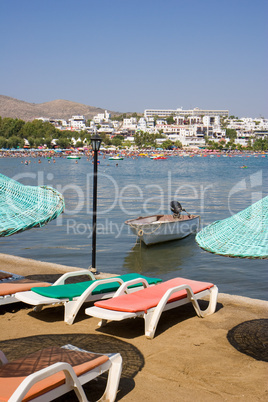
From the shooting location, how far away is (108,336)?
537 cm

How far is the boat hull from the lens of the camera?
16141 millimetres

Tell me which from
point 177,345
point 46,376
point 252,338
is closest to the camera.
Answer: point 46,376

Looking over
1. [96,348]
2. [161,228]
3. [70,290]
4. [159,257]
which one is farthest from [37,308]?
[161,228]

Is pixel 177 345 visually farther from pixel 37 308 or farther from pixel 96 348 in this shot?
pixel 37 308

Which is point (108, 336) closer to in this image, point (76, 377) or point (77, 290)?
point (77, 290)

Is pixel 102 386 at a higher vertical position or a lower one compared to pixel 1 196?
lower

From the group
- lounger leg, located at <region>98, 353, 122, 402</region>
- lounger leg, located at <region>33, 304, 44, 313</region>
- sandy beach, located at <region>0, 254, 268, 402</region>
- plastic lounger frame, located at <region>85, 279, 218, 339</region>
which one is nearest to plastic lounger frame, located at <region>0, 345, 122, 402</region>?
lounger leg, located at <region>98, 353, 122, 402</region>

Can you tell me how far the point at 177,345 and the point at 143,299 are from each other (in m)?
0.66

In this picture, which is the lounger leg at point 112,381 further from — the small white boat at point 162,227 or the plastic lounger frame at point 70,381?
the small white boat at point 162,227

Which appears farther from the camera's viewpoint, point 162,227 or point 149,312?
point 162,227

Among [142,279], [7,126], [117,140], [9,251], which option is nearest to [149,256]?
[9,251]

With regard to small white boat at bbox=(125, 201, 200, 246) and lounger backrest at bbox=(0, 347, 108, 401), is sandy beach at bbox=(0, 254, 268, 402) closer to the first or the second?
lounger backrest at bbox=(0, 347, 108, 401)

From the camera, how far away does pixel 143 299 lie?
5.47 m

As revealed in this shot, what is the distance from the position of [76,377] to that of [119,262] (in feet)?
37.0
